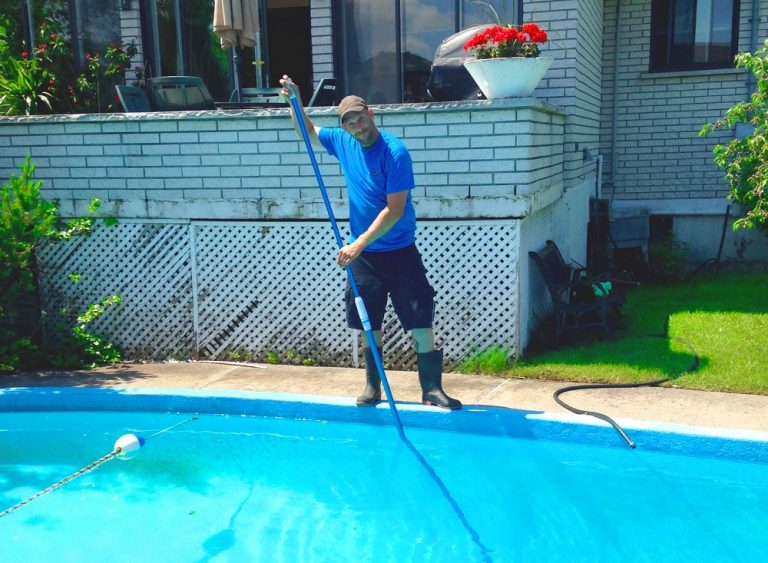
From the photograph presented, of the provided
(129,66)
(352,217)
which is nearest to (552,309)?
(352,217)

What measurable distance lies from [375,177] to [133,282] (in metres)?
2.99

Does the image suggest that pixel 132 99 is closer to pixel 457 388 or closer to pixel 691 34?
pixel 457 388

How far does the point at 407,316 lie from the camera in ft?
16.3

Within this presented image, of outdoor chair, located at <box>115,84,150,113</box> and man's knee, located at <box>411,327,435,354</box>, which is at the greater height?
outdoor chair, located at <box>115,84,150,113</box>

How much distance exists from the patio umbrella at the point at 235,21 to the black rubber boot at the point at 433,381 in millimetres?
4144

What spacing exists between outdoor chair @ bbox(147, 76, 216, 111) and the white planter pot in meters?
2.81

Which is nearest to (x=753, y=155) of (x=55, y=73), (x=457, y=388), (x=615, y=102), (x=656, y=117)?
(x=656, y=117)

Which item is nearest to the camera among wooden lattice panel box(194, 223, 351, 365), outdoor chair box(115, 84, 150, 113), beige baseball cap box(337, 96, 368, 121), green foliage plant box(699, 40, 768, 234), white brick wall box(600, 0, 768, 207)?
beige baseball cap box(337, 96, 368, 121)

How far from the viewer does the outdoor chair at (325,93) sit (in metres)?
7.32

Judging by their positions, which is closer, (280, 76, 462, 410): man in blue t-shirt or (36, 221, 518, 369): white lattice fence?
(280, 76, 462, 410): man in blue t-shirt

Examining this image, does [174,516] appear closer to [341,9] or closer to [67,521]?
[67,521]

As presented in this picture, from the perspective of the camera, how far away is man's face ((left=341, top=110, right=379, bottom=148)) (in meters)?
4.50

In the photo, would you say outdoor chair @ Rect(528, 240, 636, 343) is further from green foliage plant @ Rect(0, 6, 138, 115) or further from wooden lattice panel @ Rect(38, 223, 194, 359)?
green foliage plant @ Rect(0, 6, 138, 115)

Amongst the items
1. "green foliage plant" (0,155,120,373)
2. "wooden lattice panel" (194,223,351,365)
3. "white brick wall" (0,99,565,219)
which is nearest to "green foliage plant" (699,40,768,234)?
"white brick wall" (0,99,565,219)
